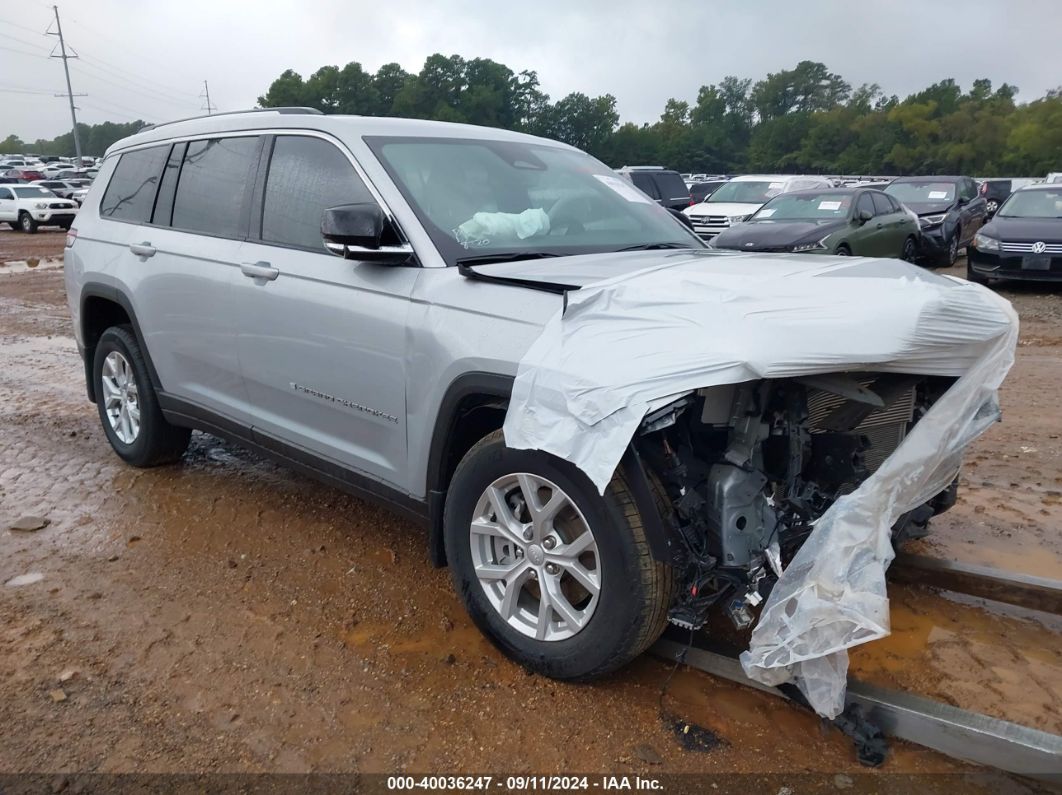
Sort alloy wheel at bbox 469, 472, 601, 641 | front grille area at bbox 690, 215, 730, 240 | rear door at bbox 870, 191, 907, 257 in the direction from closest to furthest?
alloy wheel at bbox 469, 472, 601, 641
rear door at bbox 870, 191, 907, 257
front grille area at bbox 690, 215, 730, 240

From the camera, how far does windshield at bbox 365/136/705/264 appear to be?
3484mm

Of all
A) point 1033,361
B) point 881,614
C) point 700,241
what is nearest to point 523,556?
point 881,614

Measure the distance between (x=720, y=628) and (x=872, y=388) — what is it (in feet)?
3.88

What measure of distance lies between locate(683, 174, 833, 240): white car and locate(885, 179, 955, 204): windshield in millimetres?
1682

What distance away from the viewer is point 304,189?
12.6 ft

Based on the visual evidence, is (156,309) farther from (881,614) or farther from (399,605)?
(881,614)

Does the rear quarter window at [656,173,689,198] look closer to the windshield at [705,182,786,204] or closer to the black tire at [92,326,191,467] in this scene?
the windshield at [705,182,786,204]

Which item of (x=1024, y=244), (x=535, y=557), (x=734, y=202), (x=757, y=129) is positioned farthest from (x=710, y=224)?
(x=757, y=129)

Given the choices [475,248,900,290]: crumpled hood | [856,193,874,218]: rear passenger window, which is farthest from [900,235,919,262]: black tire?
[475,248,900,290]: crumpled hood

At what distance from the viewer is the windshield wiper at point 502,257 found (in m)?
3.31

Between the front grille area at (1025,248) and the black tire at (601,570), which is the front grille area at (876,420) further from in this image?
the front grille area at (1025,248)

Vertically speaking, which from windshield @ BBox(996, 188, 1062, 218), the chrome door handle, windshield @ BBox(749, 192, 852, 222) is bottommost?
windshield @ BBox(749, 192, 852, 222)

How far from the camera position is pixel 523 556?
2986mm

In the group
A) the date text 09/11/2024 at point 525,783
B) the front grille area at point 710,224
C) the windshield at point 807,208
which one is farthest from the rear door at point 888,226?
the date text 09/11/2024 at point 525,783
